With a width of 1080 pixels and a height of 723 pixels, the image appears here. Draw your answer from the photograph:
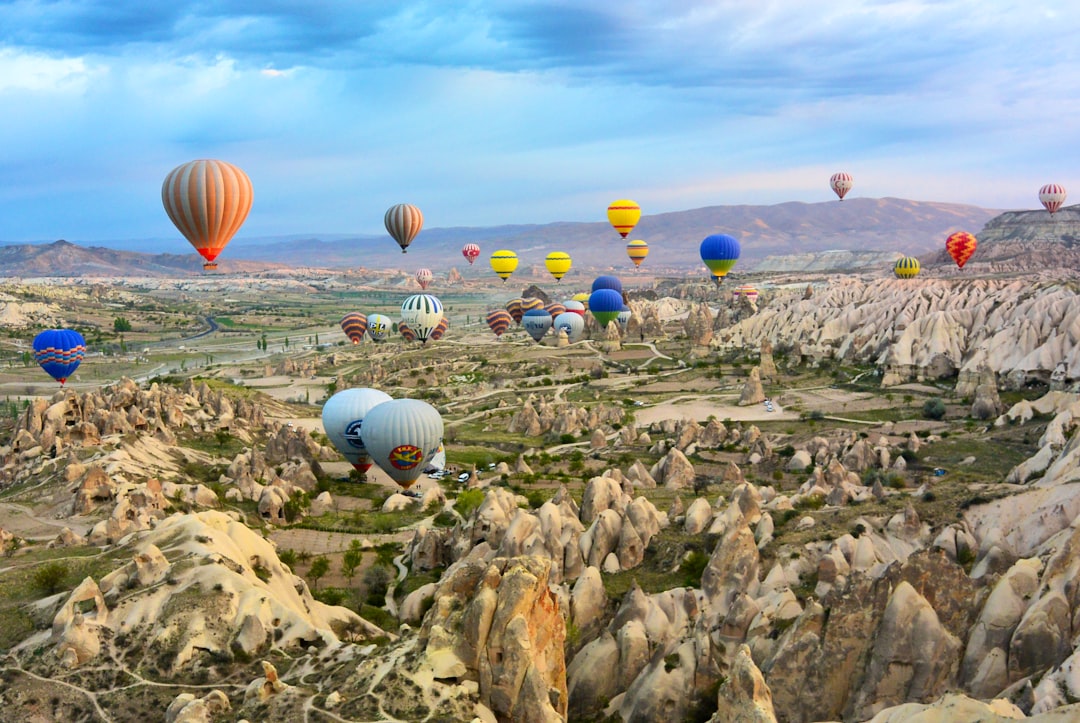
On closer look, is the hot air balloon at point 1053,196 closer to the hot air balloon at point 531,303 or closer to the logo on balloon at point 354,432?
the hot air balloon at point 531,303

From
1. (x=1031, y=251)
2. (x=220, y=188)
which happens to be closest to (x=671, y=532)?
(x=220, y=188)

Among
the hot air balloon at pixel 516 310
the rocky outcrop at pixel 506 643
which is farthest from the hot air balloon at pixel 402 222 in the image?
the rocky outcrop at pixel 506 643

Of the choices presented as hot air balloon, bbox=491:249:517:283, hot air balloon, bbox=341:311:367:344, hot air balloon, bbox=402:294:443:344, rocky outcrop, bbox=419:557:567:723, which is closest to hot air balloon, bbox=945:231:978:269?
hot air balloon, bbox=491:249:517:283

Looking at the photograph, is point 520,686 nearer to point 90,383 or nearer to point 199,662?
point 199,662

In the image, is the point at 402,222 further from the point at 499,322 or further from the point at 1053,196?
the point at 1053,196

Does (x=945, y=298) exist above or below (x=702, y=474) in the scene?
above

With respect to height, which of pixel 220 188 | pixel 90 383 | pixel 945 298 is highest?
pixel 220 188

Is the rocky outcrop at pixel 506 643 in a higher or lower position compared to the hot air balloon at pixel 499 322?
higher
